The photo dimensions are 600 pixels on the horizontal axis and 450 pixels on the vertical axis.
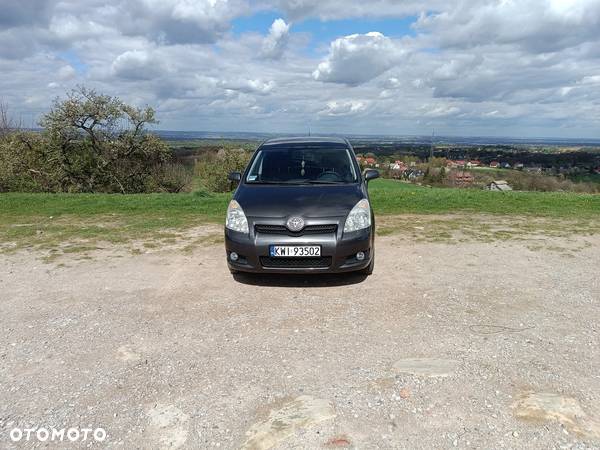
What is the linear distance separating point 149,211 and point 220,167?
2638 cm

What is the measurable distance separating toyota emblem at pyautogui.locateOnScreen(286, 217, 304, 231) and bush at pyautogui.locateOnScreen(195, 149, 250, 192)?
3057 centimetres

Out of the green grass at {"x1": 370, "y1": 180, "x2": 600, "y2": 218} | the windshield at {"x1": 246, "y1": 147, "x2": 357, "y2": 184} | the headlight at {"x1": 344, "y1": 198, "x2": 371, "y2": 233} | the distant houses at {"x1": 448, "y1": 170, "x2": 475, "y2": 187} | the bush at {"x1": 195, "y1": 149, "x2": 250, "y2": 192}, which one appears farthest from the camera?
the bush at {"x1": 195, "y1": 149, "x2": 250, "y2": 192}

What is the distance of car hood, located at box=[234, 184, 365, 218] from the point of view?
483cm

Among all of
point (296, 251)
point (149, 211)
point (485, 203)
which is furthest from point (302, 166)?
point (485, 203)

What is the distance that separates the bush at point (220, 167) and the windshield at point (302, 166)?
1146 inches

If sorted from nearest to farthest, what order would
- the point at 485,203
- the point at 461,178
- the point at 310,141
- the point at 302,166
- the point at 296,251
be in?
1. the point at 296,251
2. the point at 302,166
3. the point at 310,141
4. the point at 485,203
5. the point at 461,178

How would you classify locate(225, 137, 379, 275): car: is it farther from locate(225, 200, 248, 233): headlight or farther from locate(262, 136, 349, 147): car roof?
locate(262, 136, 349, 147): car roof

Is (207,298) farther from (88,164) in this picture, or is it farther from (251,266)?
(88,164)

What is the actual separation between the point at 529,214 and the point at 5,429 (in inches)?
396

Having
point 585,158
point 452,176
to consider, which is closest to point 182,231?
point 452,176

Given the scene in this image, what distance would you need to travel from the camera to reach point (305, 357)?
3361 millimetres

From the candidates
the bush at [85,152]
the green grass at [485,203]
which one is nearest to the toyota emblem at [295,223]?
the green grass at [485,203]

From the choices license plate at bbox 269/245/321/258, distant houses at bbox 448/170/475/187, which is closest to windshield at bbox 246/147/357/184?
license plate at bbox 269/245/321/258

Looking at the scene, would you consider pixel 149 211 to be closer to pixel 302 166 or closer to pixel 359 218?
pixel 302 166
